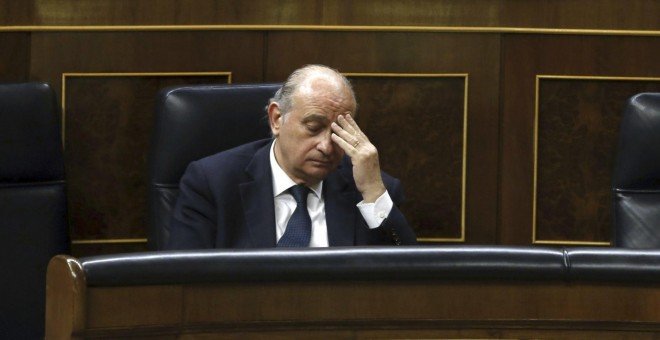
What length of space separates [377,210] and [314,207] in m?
0.14

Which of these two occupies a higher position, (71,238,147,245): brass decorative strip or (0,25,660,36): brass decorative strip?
(0,25,660,36): brass decorative strip

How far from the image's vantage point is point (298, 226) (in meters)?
2.37

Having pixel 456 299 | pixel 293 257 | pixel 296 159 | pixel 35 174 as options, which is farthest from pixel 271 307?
pixel 35 174

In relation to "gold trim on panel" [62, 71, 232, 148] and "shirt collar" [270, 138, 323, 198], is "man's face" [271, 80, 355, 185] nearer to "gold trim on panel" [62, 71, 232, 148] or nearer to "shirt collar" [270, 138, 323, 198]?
"shirt collar" [270, 138, 323, 198]

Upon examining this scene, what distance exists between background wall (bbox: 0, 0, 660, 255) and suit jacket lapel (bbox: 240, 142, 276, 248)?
0.96 meters

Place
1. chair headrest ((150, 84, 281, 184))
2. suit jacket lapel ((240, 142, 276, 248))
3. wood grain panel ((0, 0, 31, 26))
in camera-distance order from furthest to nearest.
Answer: wood grain panel ((0, 0, 31, 26)) → chair headrest ((150, 84, 281, 184)) → suit jacket lapel ((240, 142, 276, 248))

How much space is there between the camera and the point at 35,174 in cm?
254

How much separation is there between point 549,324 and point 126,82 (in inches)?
84.9

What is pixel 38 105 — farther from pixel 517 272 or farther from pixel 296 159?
pixel 517 272

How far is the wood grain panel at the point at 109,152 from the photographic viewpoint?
3.29 meters

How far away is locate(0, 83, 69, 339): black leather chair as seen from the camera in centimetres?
251

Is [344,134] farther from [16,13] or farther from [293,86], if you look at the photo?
[16,13]

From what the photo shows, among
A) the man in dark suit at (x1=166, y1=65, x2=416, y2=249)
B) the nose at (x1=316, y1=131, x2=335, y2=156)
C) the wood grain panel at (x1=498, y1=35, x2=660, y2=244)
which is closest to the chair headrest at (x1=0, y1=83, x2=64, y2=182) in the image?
the man in dark suit at (x1=166, y1=65, x2=416, y2=249)

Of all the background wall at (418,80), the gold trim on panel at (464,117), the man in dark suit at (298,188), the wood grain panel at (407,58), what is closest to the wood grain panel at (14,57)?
the background wall at (418,80)
